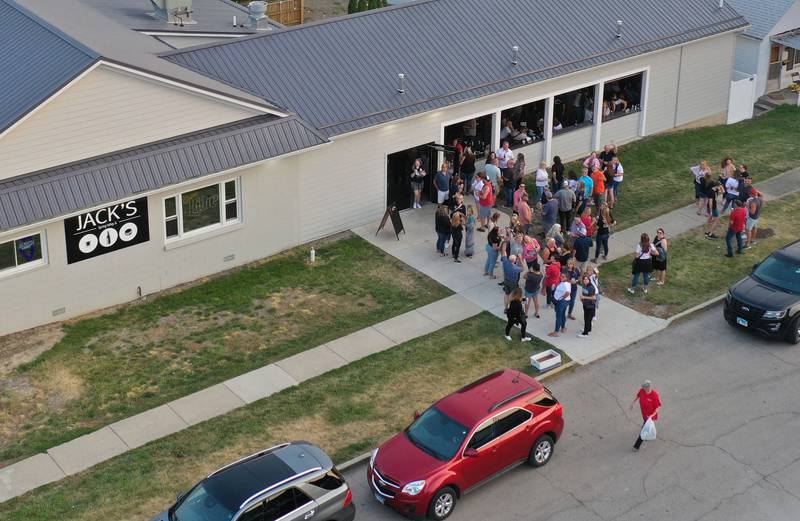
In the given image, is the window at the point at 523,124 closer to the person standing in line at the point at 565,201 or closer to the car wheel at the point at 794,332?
the person standing in line at the point at 565,201

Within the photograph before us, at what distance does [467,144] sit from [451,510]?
52.2ft

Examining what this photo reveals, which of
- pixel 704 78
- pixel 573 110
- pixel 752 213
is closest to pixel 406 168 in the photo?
pixel 573 110

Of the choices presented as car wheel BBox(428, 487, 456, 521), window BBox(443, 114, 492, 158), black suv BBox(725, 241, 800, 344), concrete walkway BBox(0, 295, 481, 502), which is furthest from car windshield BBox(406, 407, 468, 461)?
window BBox(443, 114, 492, 158)

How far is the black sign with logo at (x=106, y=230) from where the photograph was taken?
25859 millimetres

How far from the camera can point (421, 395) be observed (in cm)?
2398

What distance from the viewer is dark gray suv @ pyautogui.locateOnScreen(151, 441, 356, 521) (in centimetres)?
1855

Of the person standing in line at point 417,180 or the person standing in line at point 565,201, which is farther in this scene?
the person standing in line at point 417,180

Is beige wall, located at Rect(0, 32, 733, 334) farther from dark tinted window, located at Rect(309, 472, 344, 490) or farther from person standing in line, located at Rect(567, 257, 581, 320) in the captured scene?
dark tinted window, located at Rect(309, 472, 344, 490)

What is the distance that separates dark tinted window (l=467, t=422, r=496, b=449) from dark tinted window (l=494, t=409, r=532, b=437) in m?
0.11

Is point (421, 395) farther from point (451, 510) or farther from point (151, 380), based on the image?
point (151, 380)

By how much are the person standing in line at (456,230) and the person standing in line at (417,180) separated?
8.67 feet

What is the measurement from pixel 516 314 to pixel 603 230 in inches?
202

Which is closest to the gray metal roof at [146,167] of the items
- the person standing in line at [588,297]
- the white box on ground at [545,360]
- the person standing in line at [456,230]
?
the person standing in line at [456,230]

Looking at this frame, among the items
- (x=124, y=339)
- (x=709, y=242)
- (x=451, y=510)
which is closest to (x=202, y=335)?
(x=124, y=339)
